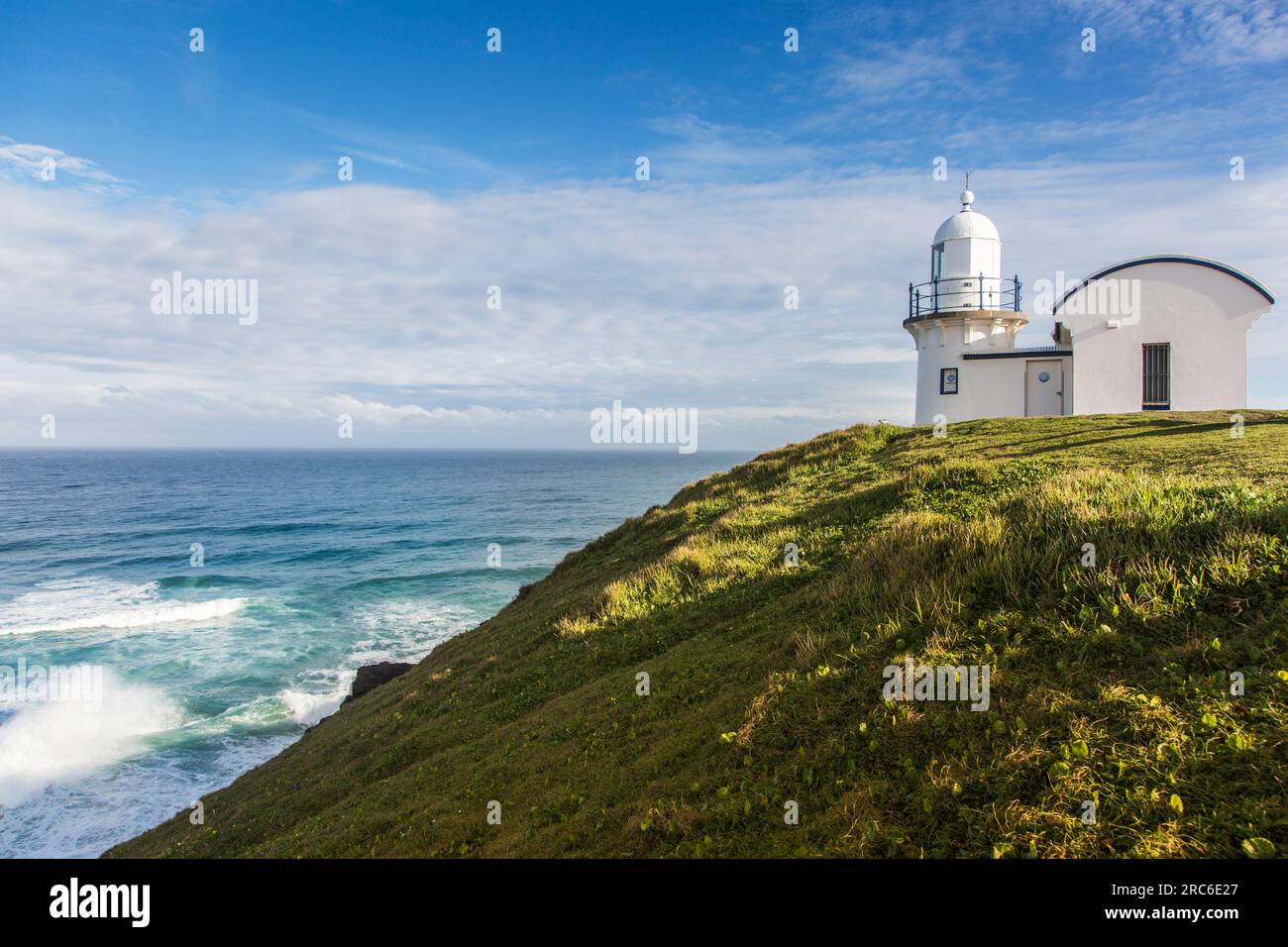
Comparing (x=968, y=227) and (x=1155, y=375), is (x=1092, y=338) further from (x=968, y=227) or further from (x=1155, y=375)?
(x=968, y=227)

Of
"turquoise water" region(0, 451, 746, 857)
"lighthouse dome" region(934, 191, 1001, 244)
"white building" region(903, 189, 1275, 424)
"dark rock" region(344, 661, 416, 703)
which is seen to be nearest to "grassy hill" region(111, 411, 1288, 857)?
"dark rock" region(344, 661, 416, 703)

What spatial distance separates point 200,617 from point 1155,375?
48.2m

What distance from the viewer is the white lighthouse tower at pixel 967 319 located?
102 ft

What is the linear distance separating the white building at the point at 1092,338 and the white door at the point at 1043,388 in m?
0.05

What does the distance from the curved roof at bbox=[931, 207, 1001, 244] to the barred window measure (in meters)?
8.60

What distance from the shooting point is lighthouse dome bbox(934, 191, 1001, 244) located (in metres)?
31.2

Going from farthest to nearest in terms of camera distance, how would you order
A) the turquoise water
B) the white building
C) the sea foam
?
1. the sea foam
2. the white building
3. the turquoise water

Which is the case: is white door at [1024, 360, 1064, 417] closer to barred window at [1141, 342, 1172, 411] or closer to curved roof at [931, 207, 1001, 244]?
barred window at [1141, 342, 1172, 411]

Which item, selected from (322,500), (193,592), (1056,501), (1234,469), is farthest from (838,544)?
(322,500)

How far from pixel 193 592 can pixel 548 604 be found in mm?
35287

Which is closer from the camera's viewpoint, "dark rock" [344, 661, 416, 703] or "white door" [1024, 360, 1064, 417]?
"dark rock" [344, 661, 416, 703]

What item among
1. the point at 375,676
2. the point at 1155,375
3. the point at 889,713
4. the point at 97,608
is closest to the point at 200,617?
the point at 97,608

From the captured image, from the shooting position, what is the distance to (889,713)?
5.76 metres

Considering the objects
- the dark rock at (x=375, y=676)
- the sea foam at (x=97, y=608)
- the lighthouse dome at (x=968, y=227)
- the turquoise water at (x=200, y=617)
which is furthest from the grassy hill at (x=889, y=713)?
the sea foam at (x=97, y=608)
